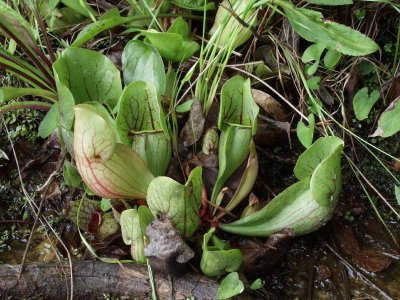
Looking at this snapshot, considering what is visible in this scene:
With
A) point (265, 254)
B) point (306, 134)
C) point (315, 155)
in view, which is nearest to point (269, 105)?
point (306, 134)

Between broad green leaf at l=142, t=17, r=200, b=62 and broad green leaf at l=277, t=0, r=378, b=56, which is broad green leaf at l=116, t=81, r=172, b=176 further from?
broad green leaf at l=277, t=0, r=378, b=56

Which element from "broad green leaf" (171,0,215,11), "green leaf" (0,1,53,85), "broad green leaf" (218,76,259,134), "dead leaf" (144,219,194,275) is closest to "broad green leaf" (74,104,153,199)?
"dead leaf" (144,219,194,275)

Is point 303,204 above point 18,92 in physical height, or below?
below

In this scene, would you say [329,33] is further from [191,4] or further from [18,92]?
[18,92]

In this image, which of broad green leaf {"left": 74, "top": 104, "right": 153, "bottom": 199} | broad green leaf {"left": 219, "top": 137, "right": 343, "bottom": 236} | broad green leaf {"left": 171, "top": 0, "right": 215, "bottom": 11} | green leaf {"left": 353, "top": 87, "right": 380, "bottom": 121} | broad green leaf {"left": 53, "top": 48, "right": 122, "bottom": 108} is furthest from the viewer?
broad green leaf {"left": 171, "top": 0, "right": 215, "bottom": 11}

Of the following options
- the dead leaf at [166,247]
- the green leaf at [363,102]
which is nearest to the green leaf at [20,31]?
the dead leaf at [166,247]

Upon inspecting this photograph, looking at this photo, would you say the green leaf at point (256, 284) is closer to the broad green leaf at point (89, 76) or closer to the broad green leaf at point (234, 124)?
the broad green leaf at point (234, 124)

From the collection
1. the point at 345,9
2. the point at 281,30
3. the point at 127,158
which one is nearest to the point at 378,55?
the point at 345,9
